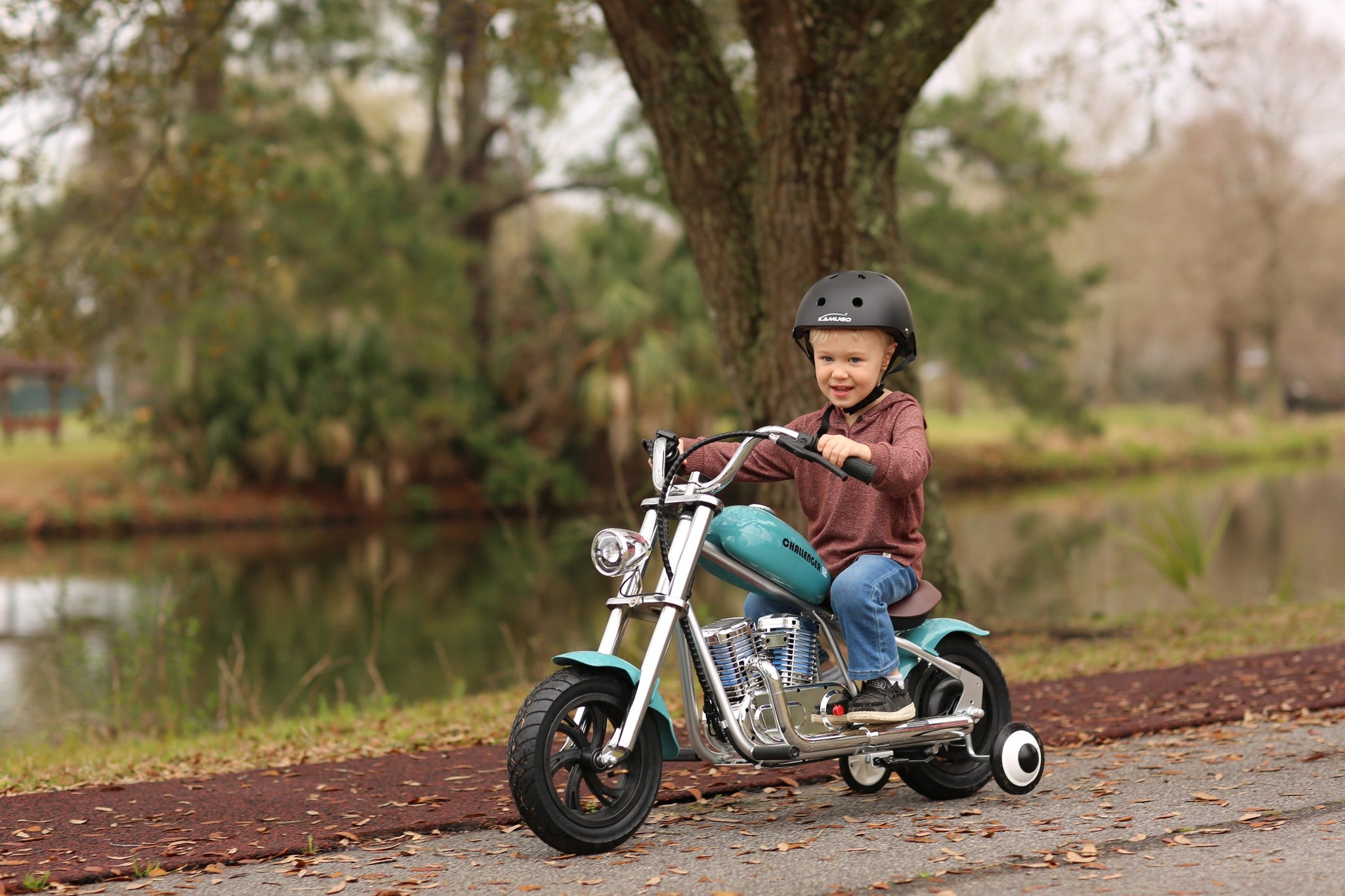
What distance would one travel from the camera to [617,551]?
4.14 m

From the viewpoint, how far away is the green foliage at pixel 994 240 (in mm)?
20719

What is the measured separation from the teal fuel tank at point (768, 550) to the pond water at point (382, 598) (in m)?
4.71

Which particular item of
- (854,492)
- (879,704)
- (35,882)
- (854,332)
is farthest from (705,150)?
(35,882)

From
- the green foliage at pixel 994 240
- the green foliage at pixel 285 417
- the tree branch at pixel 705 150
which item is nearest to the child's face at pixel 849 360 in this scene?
the tree branch at pixel 705 150

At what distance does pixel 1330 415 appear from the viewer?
47188 millimetres

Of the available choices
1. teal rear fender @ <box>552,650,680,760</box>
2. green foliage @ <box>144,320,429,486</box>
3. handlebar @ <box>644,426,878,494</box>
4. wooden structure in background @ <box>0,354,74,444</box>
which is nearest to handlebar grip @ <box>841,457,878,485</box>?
handlebar @ <box>644,426,878,494</box>

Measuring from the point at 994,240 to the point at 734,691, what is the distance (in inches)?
774

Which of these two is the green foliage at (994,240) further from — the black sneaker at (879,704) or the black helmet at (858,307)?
the black sneaker at (879,704)

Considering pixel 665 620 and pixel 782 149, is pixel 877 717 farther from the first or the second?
pixel 782 149

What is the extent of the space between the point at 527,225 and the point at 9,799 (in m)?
22.7

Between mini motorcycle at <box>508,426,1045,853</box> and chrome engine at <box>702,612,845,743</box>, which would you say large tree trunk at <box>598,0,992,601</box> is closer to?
mini motorcycle at <box>508,426,1045,853</box>

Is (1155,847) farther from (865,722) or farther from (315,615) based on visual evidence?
(315,615)

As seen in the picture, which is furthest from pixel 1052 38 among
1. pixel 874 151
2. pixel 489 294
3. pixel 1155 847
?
pixel 489 294

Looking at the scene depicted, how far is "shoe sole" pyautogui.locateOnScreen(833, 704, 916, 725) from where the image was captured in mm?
4492
